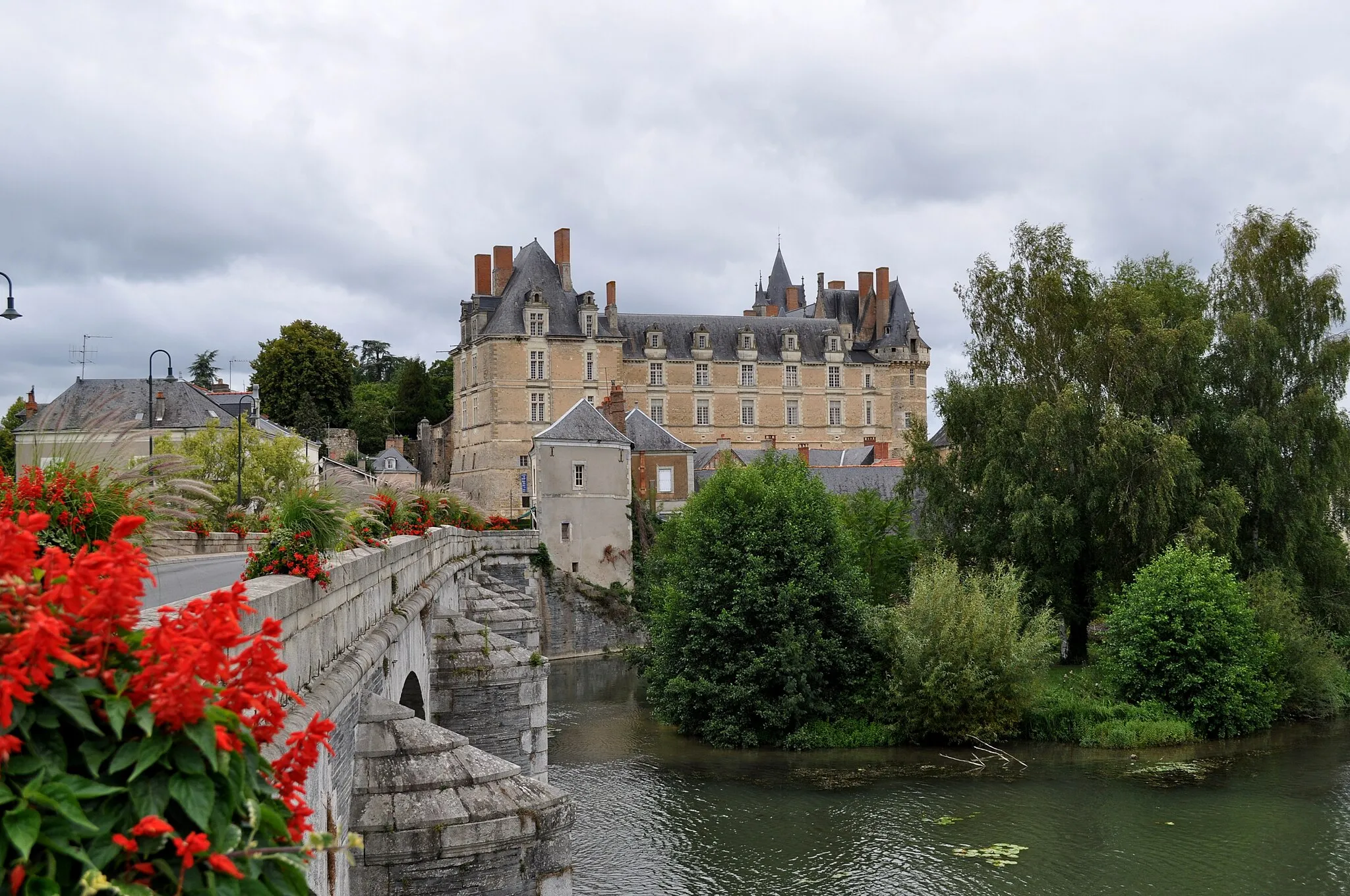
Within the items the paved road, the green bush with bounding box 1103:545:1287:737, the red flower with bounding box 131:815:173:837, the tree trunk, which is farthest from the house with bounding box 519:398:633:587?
the red flower with bounding box 131:815:173:837

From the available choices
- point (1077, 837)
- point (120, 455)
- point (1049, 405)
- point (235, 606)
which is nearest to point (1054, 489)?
point (1049, 405)

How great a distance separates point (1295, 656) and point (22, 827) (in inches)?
1172

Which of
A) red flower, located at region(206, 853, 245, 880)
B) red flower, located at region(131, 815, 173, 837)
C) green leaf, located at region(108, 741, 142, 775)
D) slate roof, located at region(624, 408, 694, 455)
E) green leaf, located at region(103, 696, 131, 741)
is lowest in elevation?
red flower, located at region(206, 853, 245, 880)

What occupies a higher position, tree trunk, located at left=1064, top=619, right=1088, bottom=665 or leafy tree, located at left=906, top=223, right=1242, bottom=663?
leafy tree, located at left=906, top=223, right=1242, bottom=663

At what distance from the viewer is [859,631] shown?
26781 mm

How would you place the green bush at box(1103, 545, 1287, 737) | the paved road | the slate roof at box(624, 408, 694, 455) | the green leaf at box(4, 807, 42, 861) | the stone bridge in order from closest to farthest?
the green leaf at box(4, 807, 42, 861)
the stone bridge
the paved road
the green bush at box(1103, 545, 1287, 737)
the slate roof at box(624, 408, 694, 455)

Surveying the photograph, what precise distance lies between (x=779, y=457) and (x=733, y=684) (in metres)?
13.4

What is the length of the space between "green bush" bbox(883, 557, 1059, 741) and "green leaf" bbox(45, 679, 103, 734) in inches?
927

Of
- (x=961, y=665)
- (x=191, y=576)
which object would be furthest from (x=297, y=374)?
(x=191, y=576)

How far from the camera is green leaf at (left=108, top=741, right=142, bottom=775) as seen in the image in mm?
2613

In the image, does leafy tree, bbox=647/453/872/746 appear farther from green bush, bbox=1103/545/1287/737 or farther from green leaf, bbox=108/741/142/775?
green leaf, bbox=108/741/142/775

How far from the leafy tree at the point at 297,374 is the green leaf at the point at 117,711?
66.5 meters

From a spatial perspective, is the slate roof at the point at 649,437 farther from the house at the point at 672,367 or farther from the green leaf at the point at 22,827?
the green leaf at the point at 22,827

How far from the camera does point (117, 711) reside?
2.60 metres
